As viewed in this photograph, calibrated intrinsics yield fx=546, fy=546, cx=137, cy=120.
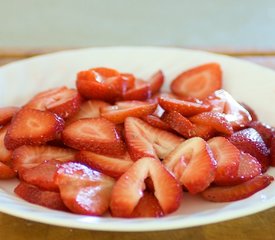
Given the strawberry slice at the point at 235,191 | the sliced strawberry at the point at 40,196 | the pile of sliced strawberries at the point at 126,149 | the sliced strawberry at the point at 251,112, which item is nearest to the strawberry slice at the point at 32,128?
the pile of sliced strawberries at the point at 126,149

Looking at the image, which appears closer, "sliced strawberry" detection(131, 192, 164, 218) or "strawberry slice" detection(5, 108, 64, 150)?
"sliced strawberry" detection(131, 192, 164, 218)

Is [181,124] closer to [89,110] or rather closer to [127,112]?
[127,112]

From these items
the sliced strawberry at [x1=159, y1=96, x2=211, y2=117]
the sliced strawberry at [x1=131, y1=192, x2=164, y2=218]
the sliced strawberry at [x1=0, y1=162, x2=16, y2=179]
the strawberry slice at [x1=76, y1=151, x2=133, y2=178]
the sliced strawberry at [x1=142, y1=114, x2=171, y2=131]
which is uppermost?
the sliced strawberry at [x1=159, y1=96, x2=211, y2=117]

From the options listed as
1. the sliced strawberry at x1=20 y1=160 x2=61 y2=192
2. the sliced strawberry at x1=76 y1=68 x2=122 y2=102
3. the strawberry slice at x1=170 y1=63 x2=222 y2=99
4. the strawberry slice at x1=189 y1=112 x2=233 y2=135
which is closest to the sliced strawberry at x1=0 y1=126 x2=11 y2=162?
the sliced strawberry at x1=20 y1=160 x2=61 y2=192


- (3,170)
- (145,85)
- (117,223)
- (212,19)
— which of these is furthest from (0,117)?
(212,19)

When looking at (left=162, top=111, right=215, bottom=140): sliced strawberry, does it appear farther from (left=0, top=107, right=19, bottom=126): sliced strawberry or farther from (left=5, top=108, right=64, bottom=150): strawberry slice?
(left=0, top=107, right=19, bottom=126): sliced strawberry

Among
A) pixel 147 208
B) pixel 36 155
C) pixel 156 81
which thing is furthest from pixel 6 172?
pixel 156 81

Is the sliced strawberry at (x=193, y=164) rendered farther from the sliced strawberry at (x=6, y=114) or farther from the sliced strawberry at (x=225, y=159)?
the sliced strawberry at (x=6, y=114)
